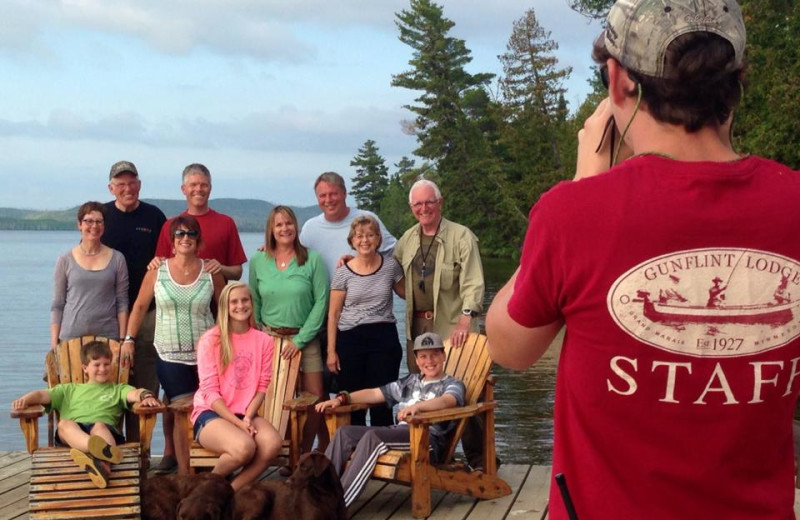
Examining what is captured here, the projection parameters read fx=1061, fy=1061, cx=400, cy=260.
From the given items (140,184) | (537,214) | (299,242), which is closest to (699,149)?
(537,214)

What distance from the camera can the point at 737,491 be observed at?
1251mm

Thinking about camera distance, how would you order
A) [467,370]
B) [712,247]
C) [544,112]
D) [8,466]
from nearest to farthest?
[712,247] < [467,370] < [8,466] < [544,112]

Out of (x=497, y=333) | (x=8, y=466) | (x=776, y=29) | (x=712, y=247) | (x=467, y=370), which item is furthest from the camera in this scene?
(x=776, y=29)

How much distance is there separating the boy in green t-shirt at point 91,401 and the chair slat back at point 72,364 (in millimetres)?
169

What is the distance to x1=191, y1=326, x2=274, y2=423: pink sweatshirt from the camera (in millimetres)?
5543

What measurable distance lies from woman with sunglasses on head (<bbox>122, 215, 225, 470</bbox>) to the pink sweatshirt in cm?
25

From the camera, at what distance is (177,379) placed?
19.4 ft

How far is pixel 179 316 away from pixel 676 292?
496cm

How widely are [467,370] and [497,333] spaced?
15.2 feet

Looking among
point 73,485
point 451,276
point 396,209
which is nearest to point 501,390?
point 451,276

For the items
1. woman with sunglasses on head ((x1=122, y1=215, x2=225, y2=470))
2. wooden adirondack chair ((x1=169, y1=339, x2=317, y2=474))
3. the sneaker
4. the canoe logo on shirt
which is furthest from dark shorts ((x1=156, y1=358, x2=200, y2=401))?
the canoe logo on shirt

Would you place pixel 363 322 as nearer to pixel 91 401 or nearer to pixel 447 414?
pixel 447 414

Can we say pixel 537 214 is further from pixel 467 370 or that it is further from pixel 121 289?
pixel 121 289

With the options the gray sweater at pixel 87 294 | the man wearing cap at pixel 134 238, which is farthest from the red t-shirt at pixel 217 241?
the gray sweater at pixel 87 294
